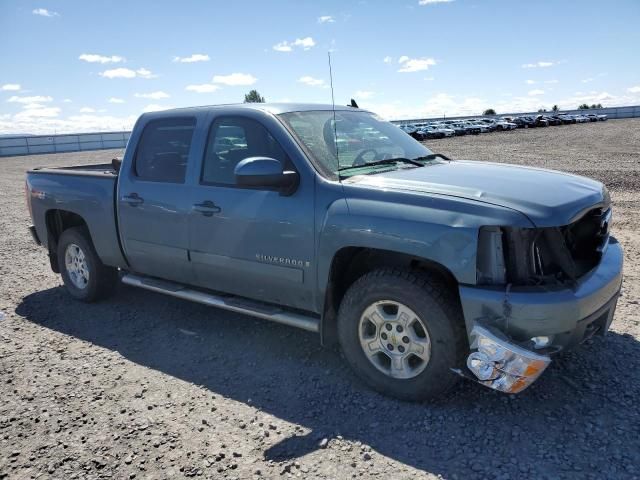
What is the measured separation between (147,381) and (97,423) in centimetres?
55

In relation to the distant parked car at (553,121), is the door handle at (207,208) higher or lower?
lower

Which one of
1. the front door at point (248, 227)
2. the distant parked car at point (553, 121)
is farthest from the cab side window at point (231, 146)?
the distant parked car at point (553, 121)

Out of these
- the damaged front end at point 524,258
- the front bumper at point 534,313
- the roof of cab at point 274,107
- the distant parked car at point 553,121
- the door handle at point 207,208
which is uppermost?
the distant parked car at point 553,121

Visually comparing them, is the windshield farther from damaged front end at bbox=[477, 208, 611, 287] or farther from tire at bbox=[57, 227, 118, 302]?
tire at bbox=[57, 227, 118, 302]

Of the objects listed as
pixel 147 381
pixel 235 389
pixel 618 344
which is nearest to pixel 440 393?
pixel 235 389

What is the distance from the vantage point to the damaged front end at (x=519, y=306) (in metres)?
2.85

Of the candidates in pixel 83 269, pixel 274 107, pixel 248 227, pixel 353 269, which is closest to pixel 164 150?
pixel 274 107

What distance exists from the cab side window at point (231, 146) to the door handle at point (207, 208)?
0.57 feet

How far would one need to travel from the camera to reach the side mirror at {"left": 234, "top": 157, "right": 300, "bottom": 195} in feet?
11.3

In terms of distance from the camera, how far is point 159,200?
4.40m

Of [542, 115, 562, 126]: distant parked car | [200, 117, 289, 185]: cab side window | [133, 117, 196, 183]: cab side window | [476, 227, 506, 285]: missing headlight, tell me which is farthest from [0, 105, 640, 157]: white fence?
[476, 227, 506, 285]: missing headlight

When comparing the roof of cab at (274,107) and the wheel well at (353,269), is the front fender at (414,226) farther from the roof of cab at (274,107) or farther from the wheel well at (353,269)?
the roof of cab at (274,107)

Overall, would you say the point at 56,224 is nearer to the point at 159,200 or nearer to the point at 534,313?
the point at 159,200

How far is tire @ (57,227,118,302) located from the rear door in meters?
0.66
